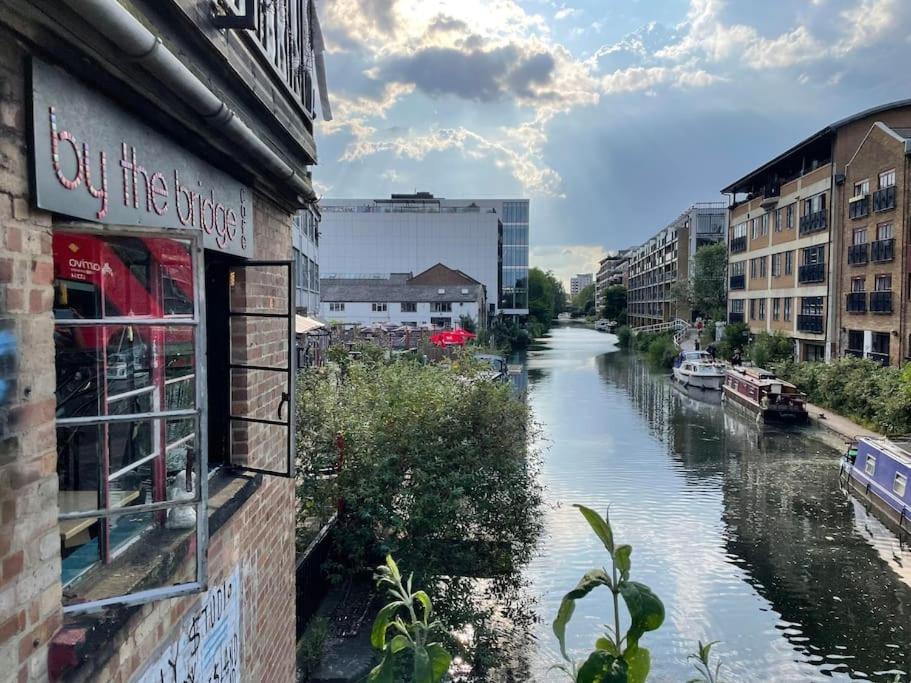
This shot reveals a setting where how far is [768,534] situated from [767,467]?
5877 mm

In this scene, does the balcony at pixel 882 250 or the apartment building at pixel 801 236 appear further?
the apartment building at pixel 801 236

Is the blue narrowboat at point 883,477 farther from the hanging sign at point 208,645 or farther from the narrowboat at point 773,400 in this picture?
the hanging sign at point 208,645

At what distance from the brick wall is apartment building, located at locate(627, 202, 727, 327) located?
206 feet

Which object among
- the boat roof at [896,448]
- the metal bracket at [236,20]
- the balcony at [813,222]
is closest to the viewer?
the metal bracket at [236,20]

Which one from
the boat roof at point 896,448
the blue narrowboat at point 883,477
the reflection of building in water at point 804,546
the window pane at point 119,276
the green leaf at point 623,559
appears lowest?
the reflection of building in water at point 804,546

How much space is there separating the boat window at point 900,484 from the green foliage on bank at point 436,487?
877 centimetres

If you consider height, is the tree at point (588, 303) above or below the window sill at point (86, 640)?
above

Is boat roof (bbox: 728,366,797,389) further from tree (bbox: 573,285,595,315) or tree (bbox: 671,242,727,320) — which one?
tree (bbox: 573,285,595,315)

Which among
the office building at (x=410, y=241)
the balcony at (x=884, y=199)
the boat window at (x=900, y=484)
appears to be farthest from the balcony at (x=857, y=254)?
the office building at (x=410, y=241)

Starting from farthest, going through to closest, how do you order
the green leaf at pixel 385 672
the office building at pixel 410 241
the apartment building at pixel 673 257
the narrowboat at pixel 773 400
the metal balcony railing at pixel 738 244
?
the office building at pixel 410 241
the apartment building at pixel 673 257
the metal balcony railing at pixel 738 244
the narrowboat at pixel 773 400
the green leaf at pixel 385 672

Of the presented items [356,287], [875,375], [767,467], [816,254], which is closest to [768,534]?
[767,467]

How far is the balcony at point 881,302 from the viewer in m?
25.5

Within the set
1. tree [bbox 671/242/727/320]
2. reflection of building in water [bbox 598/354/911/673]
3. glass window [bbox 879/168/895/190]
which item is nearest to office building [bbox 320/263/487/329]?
tree [bbox 671/242/727/320]

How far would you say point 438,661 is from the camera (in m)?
1.95
